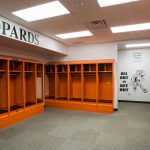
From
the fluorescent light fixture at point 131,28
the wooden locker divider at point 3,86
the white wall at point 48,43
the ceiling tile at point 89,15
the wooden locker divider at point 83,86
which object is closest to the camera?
the ceiling tile at point 89,15

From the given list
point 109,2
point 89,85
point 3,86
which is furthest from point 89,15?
point 89,85

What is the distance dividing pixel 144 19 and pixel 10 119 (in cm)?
475

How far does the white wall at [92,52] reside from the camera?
6227 millimetres

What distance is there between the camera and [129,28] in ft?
15.2

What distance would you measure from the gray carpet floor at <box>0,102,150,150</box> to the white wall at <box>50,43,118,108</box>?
171 centimetres

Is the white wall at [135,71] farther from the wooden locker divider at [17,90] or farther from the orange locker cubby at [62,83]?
the wooden locker divider at [17,90]

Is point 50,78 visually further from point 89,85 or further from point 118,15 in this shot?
point 118,15

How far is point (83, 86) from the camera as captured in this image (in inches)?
253

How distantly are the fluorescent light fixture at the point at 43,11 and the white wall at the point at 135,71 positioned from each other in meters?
5.54

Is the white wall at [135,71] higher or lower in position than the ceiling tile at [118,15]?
lower

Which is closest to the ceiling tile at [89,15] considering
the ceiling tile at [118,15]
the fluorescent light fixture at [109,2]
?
the ceiling tile at [118,15]

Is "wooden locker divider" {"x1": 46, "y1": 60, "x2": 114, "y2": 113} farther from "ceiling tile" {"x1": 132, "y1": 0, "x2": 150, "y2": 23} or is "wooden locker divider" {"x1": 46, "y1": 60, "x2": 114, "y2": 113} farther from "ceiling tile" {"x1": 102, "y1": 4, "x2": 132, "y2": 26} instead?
"ceiling tile" {"x1": 132, "y1": 0, "x2": 150, "y2": 23}

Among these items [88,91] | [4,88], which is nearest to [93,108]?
[88,91]

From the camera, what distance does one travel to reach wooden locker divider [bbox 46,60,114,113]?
6.02m
